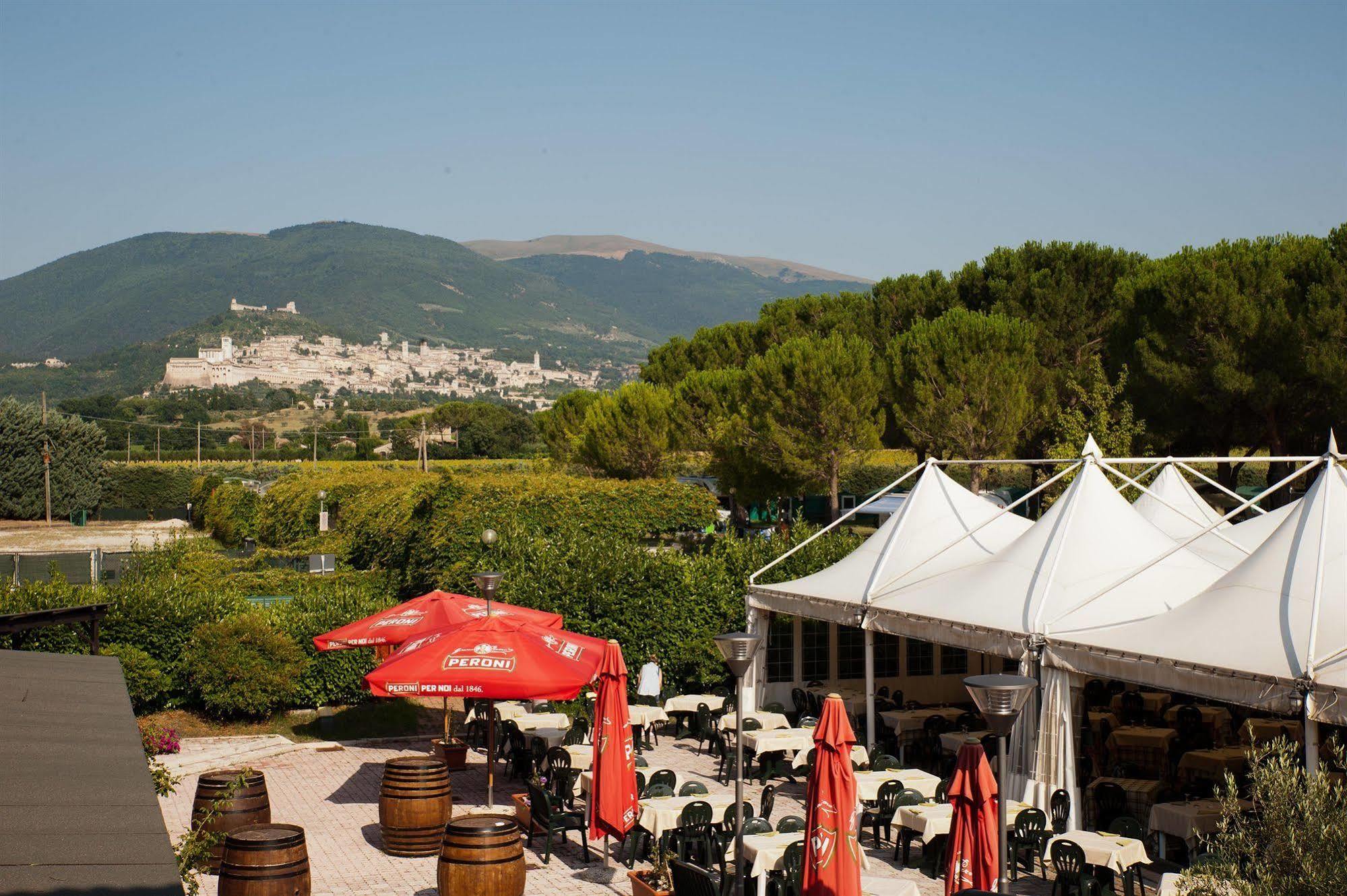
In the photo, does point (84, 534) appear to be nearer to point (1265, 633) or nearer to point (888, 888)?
point (888, 888)

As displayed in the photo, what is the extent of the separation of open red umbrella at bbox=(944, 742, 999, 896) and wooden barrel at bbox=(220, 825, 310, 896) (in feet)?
17.1

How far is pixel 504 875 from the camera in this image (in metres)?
10.1

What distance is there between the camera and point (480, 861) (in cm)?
1003

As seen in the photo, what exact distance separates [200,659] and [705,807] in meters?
10.2

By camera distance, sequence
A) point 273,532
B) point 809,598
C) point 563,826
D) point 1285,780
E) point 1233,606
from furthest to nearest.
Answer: point 273,532 < point 809,598 < point 563,826 < point 1233,606 < point 1285,780

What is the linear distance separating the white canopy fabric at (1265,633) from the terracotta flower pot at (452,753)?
26.9 feet

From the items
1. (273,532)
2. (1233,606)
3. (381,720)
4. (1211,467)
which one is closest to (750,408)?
(1211,467)

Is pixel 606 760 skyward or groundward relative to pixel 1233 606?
groundward

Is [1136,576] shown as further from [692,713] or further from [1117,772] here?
[692,713]

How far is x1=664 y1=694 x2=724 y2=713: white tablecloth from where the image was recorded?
19.1 metres

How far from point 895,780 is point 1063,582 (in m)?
3.06

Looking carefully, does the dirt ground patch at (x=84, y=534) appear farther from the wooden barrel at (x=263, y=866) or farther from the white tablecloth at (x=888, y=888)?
the white tablecloth at (x=888, y=888)

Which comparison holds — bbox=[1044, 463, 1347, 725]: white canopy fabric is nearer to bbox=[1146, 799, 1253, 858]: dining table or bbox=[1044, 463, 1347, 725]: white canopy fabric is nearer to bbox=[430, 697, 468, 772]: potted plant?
bbox=[1146, 799, 1253, 858]: dining table

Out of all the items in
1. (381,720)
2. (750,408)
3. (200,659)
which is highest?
(750,408)
